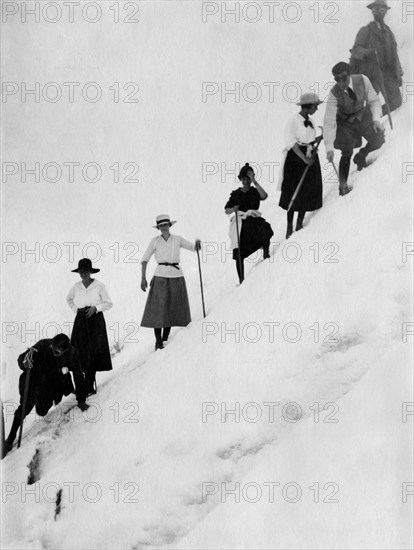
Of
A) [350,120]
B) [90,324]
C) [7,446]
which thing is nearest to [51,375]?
[90,324]

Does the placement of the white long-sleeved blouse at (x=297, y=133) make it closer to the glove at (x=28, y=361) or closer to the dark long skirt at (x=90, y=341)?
the dark long skirt at (x=90, y=341)

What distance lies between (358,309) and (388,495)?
1.31 metres

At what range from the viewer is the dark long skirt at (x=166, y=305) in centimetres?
598

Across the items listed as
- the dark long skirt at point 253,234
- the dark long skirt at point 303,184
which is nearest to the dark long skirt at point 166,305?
the dark long skirt at point 253,234

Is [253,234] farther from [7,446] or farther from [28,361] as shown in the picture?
[7,446]

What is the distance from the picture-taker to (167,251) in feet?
19.7

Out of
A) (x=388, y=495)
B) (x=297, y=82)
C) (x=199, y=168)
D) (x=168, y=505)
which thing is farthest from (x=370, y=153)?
(x=168, y=505)

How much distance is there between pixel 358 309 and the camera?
5121 mm

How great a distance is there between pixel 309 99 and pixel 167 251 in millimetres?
1767

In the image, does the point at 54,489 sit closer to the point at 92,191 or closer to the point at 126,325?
the point at 126,325

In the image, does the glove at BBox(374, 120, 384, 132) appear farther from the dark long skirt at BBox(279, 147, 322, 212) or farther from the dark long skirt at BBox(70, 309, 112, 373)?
the dark long skirt at BBox(70, 309, 112, 373)

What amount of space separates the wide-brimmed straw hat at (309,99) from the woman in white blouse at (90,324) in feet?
7.44

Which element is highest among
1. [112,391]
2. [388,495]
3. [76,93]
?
[76,93]

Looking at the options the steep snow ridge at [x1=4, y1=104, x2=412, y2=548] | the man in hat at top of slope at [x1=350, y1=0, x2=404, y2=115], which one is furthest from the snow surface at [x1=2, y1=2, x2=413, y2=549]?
the man in hat at top of slope at [x1=350, y1=0, x2=404, y2=115]
